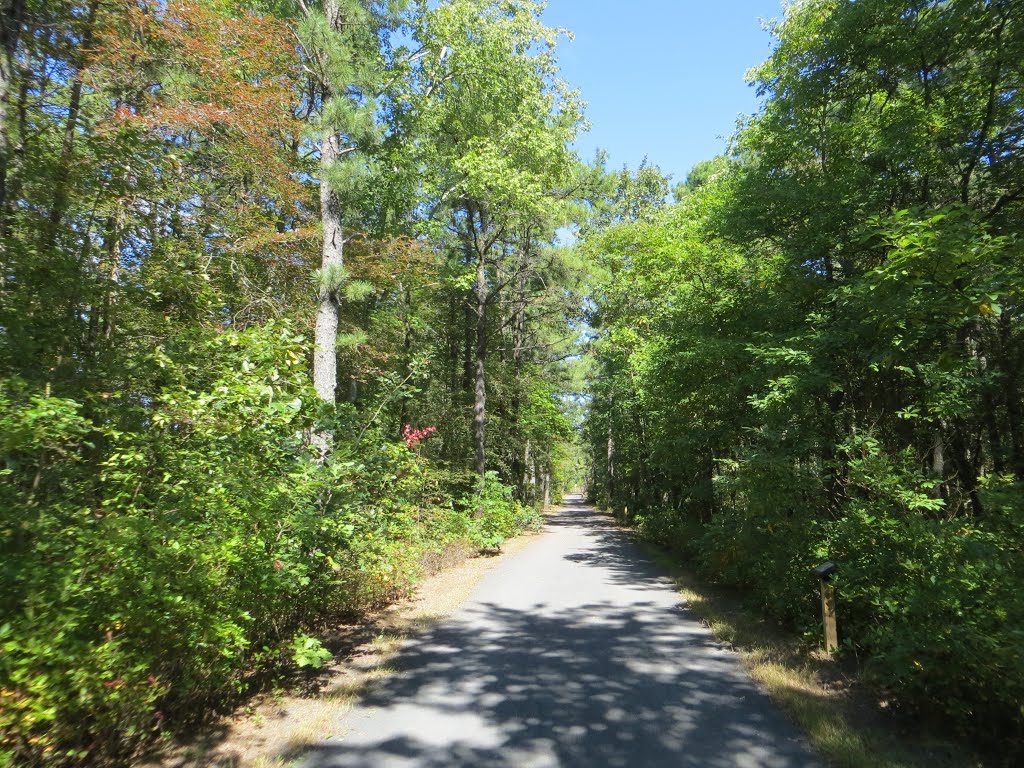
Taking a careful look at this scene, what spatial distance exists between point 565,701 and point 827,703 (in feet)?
7.47

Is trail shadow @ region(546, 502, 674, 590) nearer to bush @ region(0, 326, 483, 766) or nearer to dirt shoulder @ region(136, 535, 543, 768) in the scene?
dirt shoulder @ region(136, 535, 543, 768)

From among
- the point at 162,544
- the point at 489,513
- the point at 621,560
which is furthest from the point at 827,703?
the point at 489,513

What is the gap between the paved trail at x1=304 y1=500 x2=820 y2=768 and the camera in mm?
3816

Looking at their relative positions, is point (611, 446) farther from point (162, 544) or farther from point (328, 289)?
point (162, 544)

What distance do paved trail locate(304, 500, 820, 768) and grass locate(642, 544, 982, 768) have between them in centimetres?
17

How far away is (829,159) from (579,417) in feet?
137

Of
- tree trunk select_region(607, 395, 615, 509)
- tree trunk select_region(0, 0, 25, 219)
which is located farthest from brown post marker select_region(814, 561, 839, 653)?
tree trunk select_region(607, 395, 615, 509)

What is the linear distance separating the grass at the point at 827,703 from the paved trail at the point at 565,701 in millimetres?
172

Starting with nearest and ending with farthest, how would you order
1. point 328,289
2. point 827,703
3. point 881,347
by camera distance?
point 827,703 < point 881,347 < point 328,289

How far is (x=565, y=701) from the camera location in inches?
189

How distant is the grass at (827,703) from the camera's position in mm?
3652

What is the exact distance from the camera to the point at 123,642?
3.10 metres

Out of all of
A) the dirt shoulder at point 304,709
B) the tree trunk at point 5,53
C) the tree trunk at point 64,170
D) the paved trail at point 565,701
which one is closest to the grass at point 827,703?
the paved trail at point 565,701

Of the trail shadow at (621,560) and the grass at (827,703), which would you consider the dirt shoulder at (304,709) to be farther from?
the trail shadow at (621,560)
